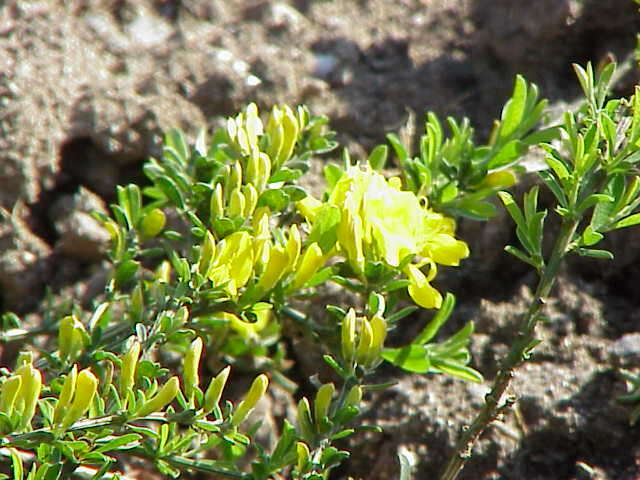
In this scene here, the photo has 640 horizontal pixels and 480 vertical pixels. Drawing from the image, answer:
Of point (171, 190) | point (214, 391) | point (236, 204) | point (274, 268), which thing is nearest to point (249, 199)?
point (236, 204)

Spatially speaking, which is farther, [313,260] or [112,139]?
[112,139]

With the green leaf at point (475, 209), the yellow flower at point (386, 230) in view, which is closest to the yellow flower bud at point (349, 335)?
the yellow flower at point (386, 230)

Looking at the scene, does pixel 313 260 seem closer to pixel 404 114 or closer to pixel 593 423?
pixel 593 423

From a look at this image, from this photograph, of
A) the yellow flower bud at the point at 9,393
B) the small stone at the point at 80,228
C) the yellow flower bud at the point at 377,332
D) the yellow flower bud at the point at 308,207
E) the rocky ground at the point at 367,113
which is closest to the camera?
the yellow flower bud at the point at 9,393

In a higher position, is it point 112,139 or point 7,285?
point 112,139

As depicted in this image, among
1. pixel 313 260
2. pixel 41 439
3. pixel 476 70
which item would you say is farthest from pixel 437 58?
pixel 41 439

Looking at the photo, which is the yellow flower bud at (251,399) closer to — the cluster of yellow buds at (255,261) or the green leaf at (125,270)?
the cluster of yellow buds at (255,261)

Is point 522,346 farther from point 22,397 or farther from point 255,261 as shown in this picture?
point 22,397

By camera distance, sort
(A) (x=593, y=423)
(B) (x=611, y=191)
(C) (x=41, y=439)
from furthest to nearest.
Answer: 1. (A) (x=593, y=423)
2. (B) (x=611, y=191)
3. (C) (x=41, y=439)
